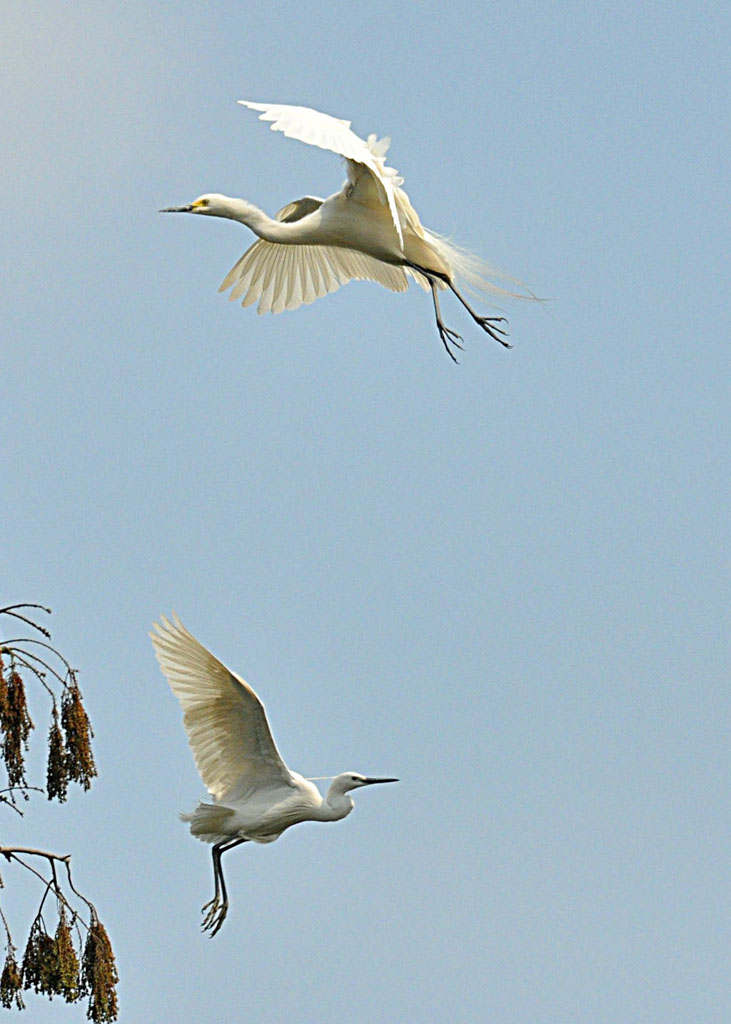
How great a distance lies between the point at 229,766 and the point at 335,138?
412 centimetres

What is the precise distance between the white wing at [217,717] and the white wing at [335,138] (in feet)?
9.64

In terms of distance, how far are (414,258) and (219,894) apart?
4493 millimetres

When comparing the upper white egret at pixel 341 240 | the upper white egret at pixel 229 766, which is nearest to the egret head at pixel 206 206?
the upper white egret at pixel 341 240

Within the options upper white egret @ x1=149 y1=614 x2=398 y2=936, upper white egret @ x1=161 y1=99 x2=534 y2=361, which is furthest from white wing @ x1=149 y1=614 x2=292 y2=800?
upper white egret @ x1=161 y1=99 x2=534 y2=361

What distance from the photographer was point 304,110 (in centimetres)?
1215

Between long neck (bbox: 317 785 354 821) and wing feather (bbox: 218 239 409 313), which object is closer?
long neck (bbox: 317 785 354 821)

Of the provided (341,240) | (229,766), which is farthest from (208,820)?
(341,240)

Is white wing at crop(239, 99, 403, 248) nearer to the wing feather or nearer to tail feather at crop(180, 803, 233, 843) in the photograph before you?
the wing feather

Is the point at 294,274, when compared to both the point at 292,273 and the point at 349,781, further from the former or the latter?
the point at 349,781

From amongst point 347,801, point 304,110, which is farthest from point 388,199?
point 347,801

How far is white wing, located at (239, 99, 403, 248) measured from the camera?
38.3ft

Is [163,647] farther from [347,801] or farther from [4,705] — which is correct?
[4,705]

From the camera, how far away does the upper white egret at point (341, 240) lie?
12.2 metres

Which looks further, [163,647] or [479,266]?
[479,266]
